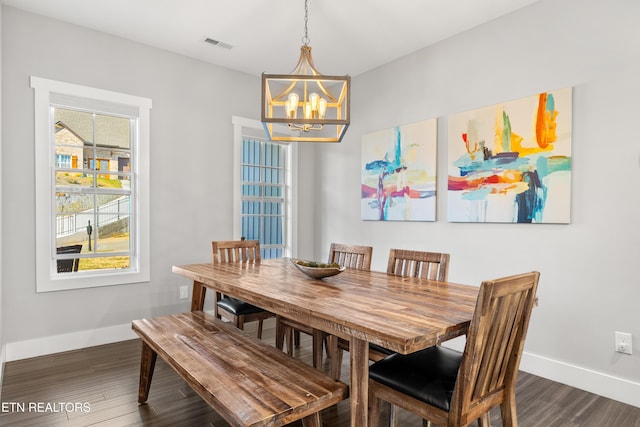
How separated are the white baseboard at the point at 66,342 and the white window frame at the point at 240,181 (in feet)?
4.99

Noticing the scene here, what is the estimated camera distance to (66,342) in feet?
10.7

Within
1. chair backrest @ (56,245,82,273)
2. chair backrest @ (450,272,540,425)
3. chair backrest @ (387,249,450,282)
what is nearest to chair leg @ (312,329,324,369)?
chair backrest @ (387,249,450,282)

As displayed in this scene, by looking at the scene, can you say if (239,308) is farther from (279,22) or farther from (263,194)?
(279,22)

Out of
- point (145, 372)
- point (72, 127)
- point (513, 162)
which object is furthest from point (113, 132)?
point (513, 162)

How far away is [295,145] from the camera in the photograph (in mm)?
4918

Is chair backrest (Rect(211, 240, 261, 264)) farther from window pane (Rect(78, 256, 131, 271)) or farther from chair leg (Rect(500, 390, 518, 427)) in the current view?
chair leg (Rect(500, 390, 518, 427))

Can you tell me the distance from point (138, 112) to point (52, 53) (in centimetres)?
80

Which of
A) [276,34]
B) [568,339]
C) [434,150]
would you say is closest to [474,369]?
[568,339]

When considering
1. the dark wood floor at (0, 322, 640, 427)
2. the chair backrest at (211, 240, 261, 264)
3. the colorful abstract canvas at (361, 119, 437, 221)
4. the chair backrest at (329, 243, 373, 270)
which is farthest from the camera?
the colorful abstract canvas at (361, 119, 437, 221)

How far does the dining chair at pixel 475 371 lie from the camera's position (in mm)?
1329

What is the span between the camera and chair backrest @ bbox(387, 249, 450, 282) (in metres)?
2.40

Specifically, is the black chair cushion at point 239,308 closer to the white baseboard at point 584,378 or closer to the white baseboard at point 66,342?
the white baseboard at point 66,342

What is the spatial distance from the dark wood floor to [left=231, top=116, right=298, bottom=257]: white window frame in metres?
2.00

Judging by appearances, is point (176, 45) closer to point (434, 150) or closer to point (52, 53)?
point (52, 53)
